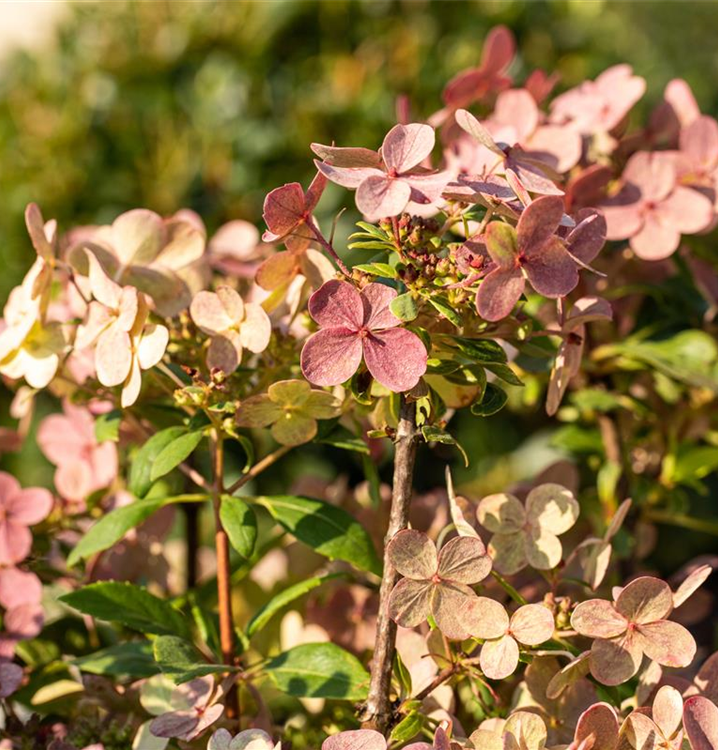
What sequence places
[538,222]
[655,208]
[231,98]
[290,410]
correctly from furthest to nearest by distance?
[231,98] → [655,208] → [290,410] → [538,222]

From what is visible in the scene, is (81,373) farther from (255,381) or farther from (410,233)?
(410,233)

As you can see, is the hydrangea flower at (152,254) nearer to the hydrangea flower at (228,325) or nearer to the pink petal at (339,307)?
the hydrangea flower at (228,325)

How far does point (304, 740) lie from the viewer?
2.82 feet

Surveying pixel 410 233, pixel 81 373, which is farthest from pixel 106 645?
pixel 410 233

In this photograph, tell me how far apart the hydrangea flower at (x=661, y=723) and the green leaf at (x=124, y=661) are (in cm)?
38

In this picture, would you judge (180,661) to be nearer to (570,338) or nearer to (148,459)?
(148,459)

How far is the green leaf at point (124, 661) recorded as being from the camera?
803 millimetres

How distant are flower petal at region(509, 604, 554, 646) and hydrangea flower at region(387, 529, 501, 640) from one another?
17mm

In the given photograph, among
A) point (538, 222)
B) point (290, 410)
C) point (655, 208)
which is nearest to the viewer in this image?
point (538, 222)

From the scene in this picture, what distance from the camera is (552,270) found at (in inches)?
24.5

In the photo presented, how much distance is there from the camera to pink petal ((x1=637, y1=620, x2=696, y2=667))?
648 mm

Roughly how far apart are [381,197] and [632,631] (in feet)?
1.08

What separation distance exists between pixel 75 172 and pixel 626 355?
198 cm

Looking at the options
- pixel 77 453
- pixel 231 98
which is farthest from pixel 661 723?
pixel 231 98
